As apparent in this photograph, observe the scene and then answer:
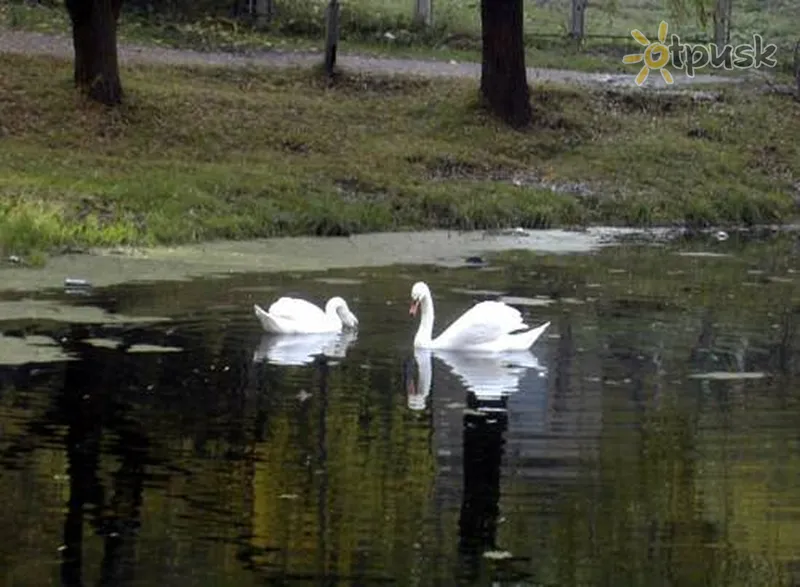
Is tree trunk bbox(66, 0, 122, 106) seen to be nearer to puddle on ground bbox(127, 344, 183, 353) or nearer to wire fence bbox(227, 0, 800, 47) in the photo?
wire fence bbox(227, 0, 800, 47)

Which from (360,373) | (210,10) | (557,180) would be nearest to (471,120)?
(557,180)

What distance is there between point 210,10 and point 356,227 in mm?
17189

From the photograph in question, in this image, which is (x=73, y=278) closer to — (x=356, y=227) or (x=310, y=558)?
(x=356, y=227)

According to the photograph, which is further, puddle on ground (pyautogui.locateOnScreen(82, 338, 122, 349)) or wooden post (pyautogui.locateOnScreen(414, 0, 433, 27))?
wooden post (pyautogui.locateOnScreen(414, 0, 433, 27))

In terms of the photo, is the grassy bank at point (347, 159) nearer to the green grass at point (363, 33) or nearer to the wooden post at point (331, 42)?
the wooden post at point (331, 42)

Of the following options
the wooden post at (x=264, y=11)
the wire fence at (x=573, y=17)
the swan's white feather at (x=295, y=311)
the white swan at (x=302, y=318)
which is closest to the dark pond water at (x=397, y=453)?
the white swan at (x=302, y=318)

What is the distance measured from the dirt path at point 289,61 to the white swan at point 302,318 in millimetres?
16900

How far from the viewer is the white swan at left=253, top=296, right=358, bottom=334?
57.6ft

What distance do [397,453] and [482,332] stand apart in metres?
4.43

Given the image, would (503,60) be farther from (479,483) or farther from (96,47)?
Answer: (479,483)

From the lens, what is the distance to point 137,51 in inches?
1463

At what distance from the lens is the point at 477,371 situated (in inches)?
640

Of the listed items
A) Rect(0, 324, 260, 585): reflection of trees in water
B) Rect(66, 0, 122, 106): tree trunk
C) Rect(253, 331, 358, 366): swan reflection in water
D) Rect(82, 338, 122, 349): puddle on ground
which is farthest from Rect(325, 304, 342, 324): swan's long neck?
Rect(66, 0, 122, 106): tree trunk

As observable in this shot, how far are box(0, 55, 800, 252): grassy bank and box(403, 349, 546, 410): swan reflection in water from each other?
22.5ft
